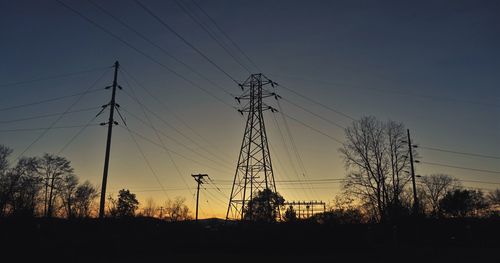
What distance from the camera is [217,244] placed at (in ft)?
90.9

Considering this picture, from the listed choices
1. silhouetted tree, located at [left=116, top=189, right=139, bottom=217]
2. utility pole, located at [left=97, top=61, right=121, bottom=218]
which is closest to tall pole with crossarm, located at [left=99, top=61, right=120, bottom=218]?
utility pole, located at [left=97, top=61, right=121, bottom=218]

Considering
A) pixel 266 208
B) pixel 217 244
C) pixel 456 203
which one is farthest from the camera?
pixel 456 203

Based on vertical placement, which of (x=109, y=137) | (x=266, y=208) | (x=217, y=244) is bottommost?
(x=217, y=244)

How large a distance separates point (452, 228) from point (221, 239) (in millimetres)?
29080

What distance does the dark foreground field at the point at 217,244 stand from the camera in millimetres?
21500

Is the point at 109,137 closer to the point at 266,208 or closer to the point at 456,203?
the point at 266,208

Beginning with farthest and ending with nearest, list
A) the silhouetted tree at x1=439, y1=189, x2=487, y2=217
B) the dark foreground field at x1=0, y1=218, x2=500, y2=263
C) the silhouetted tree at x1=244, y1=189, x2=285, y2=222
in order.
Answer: the silhouetted tree at x1=439, y1=189, x2=487, y2=217 → the silhouetted tree at x1=244, y1=189, x2=285, y2=222 → the dark foreground field at x1=0, y1=218, x2=500, y2=263

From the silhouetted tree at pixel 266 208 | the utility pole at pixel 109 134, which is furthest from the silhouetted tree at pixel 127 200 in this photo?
the utility pole at pixel 109 134

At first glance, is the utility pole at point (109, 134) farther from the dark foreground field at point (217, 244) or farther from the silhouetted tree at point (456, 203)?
the silhouetted tree at point (456, 203)

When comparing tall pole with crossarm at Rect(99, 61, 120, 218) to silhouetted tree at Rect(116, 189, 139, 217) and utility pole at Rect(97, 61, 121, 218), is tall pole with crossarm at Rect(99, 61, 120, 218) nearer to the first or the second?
utility pole at Rect(97, 61, 121, 218)

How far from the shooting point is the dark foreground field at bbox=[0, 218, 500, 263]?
2150cm

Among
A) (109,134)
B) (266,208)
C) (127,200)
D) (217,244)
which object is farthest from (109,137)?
(127,200)

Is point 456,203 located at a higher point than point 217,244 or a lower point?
higher

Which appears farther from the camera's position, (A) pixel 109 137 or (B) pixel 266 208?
(B) pixel 266 208
